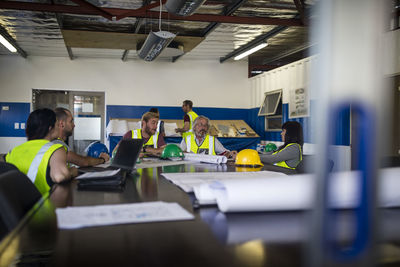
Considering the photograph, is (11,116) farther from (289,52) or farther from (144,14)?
(289,52)

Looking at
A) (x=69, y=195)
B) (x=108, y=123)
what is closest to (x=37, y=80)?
(x=108, y=123)

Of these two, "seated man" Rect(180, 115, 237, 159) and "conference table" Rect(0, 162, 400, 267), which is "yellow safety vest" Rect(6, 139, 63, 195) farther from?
"seated man" Rect(180, 115, 237, 159)

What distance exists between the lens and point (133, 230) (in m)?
0.94

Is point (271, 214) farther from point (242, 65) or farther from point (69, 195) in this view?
point (242, 65)

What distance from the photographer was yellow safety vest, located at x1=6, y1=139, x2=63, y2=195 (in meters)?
2.16

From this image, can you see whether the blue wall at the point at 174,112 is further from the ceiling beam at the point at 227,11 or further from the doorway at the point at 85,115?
the ceiling beam at the point at 227,11

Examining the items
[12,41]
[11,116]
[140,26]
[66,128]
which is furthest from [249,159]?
[11,116]

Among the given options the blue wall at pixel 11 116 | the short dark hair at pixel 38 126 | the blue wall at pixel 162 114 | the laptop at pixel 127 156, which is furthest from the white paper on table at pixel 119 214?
the blue wall at pixel 11 116

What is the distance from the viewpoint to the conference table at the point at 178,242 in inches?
29.0

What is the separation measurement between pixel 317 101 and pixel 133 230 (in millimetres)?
670

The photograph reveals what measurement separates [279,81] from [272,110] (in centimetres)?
74

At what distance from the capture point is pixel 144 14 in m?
6.01

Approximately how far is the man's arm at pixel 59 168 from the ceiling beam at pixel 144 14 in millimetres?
4293

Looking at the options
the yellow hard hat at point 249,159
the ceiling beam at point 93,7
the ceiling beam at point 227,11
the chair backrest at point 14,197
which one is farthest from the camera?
the ceiling beam at point 227,11
